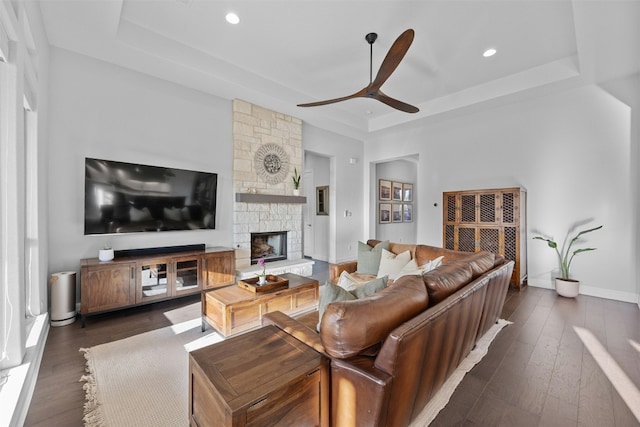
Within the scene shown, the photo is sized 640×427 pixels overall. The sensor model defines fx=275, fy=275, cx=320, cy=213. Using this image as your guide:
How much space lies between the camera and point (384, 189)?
7.50 metres

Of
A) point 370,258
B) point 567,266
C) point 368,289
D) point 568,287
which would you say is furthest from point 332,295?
point 567,266

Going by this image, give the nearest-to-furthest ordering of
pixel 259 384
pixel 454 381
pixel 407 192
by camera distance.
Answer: pixel 259 384, pixel 454 381, pixel 407 192

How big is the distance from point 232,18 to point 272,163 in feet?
7.76

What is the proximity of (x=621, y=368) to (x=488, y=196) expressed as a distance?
113 inches

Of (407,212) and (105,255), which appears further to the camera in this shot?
(407,212)

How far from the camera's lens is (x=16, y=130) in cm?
187

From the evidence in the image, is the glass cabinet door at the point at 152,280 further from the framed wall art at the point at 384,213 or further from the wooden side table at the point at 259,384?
the framed wall art at the point at 384,213

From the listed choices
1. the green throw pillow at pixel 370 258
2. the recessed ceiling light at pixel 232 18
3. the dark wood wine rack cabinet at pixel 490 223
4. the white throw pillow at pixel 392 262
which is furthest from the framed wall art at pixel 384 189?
the recessed ceiling light at pixel 232 18

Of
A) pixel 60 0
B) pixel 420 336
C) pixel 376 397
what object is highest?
pixel 60 0

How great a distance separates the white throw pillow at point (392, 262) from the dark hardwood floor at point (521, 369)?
1.13 m

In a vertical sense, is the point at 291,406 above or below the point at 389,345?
below

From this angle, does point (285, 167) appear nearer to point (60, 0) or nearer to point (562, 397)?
point (60, 0)

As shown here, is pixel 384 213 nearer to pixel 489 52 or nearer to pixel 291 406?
pixel 489 52

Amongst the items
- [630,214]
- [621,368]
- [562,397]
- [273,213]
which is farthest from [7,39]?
[630,214]
